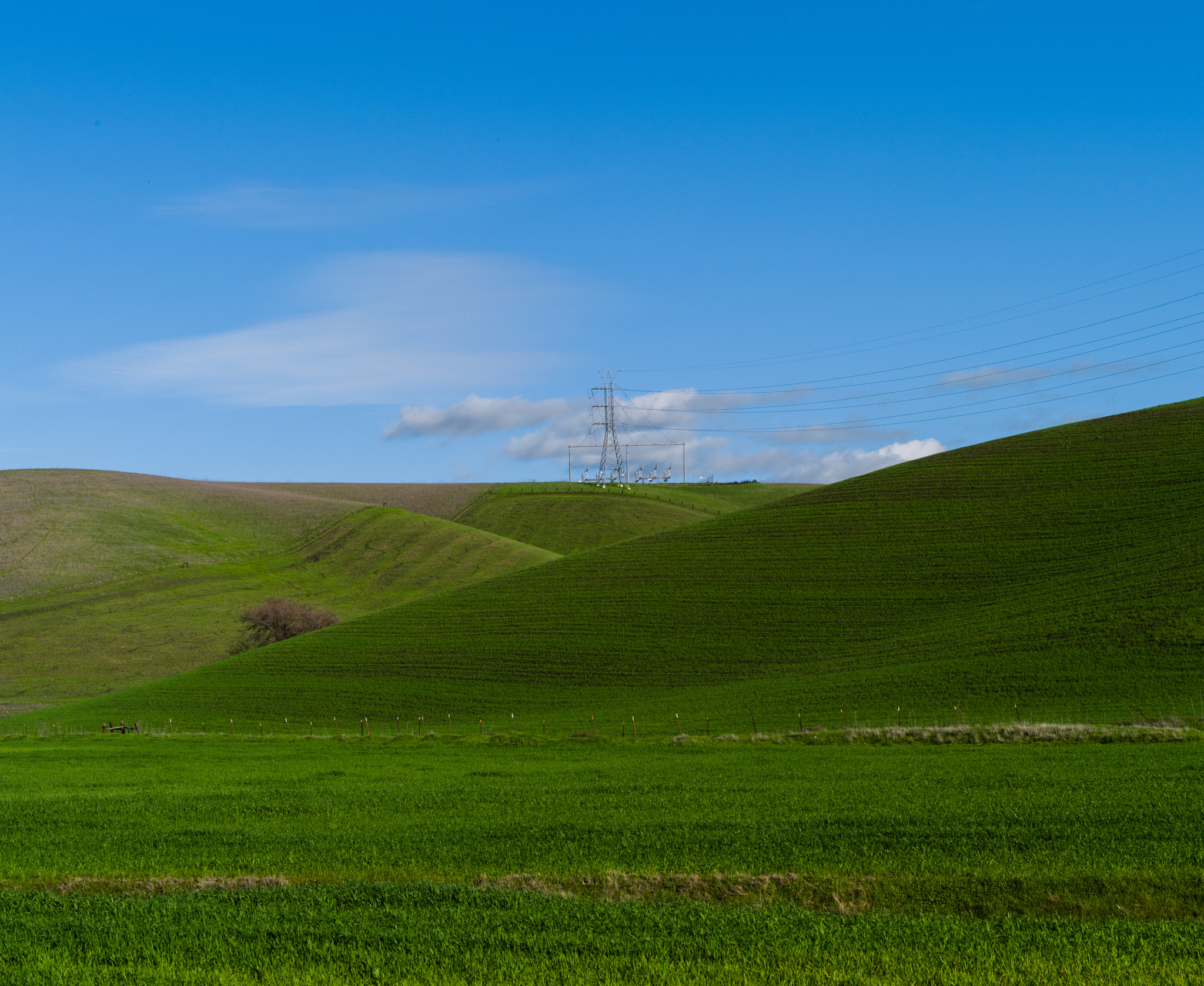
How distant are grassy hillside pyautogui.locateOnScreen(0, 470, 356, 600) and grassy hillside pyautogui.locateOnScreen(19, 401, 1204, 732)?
5480 centimetres

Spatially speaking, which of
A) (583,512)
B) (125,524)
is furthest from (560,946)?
(583,512)

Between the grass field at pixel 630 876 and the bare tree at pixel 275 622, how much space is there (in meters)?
64.6

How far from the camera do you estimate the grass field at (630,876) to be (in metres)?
9.35

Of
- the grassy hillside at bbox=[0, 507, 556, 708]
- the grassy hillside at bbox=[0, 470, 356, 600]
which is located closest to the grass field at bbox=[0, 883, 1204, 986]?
the grassy hillside at bbox=[0, 507, 556, 708]

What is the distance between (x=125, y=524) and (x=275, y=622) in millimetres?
53392

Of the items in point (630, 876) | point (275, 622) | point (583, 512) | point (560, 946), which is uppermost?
point (583, 512)

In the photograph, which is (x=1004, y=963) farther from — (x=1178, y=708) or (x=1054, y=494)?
(x=1054, y=494)

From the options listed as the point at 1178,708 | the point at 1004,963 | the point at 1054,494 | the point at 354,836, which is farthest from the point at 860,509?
the point at 1004,963

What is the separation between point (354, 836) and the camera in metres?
17.4

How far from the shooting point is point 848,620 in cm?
6072

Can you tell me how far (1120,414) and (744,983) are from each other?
9580cm

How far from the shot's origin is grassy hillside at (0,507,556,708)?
84.8 meters

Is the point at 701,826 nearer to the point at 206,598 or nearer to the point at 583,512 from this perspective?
the point at 206,598

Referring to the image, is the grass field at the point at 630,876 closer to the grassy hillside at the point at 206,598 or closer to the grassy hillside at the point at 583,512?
the grassy hillside at the point at 206,598
